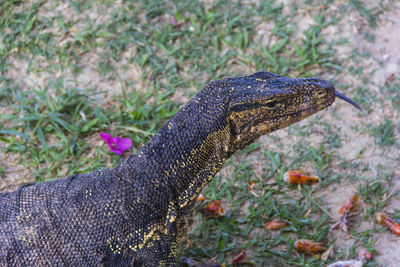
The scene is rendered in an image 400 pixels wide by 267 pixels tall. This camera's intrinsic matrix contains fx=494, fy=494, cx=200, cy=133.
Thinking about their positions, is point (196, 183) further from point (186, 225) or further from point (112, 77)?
point (112, 77)

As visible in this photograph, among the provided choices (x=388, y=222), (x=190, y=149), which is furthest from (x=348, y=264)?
(x=190, y=149)

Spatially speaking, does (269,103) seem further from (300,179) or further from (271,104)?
(300,179)

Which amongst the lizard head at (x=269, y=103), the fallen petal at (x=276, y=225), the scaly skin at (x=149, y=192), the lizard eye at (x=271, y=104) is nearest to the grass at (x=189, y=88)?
the fallen petal at (x=276, y=225)

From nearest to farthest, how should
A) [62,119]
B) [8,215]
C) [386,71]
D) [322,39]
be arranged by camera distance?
[8,215] < [62,119] < [386,71] < [322,39]

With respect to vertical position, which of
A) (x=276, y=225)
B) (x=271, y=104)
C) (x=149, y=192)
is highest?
(x=271, y=104)

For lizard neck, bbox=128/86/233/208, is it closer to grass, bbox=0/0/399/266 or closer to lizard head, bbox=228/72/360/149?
lizard head, bbox=228/72/360/149

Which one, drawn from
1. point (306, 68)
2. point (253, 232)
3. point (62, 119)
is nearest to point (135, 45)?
point (62, 119)

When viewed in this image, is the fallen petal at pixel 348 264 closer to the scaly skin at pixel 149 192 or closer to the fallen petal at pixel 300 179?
the fallen petal at pixel 300 179
